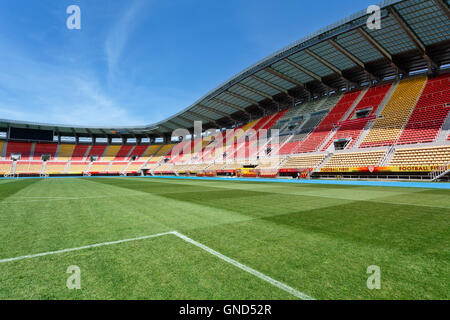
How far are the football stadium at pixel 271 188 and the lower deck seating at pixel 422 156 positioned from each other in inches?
7.0

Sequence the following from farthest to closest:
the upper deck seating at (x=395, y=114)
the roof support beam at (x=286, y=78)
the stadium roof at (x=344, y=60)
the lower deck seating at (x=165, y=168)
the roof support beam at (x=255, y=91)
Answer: the lower deck seating at (x=165, y=168), the roof support beam at (x=255, y=91), the roof support beam at (x=286, y=78), the upper deck seating at (x=395, y=114), the stadium roof at (x=344, y=60)

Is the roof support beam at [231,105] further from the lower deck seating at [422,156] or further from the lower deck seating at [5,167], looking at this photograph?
the lower deck seating at [5,167]

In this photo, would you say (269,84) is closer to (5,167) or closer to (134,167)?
(134,167)

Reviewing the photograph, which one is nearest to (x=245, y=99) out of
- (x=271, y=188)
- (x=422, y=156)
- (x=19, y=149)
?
(x=422, y=156)

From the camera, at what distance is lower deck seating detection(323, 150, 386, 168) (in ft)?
72.2

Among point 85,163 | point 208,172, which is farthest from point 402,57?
point 85,163

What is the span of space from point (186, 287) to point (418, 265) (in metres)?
2.93

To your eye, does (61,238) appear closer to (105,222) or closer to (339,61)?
(105,222)

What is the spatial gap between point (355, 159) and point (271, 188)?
14735 mm

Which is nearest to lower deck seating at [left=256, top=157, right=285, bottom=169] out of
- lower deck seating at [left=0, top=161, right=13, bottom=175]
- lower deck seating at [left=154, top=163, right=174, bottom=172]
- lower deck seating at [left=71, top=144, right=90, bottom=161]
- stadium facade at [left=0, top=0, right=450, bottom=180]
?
stadium facade at [left=0, top=0, right=450, bottom=180]

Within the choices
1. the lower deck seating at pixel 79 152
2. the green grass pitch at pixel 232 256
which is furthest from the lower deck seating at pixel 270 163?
the lower deck seating at pixel 79 152

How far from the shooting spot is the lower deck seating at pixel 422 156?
17969 mm

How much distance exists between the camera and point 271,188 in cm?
1426
